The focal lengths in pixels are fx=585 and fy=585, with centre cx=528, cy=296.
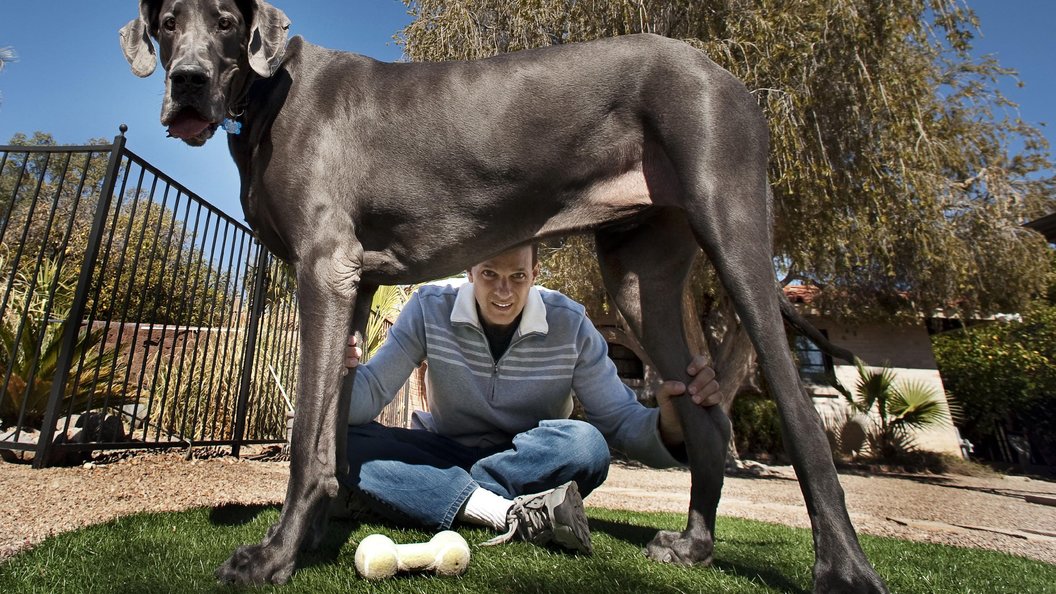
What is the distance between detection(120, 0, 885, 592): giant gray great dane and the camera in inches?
77.3

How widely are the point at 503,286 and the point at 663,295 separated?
895 mm

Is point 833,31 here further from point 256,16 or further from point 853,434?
point 853,434

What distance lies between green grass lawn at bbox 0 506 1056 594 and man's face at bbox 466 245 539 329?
110 cm

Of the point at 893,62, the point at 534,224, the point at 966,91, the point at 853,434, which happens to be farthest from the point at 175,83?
the point at 853,434

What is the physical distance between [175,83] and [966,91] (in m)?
14.1

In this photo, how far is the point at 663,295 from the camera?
8.36ft

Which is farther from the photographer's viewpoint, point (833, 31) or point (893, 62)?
point (893, 62)

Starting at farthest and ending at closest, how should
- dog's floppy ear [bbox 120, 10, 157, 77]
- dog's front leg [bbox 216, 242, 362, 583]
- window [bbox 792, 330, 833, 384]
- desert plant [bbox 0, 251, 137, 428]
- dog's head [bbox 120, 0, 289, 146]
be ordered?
window [bbox 792, 330, 833, 384] < desert plant [bbox 0, 251, 137, 428] < dog's floppy ear [bbox 120, 10, 157, 77] < dog's head [bbox 120, 0, 289, 146] < dog's front leg [bbox 216, 242, 362, 583]

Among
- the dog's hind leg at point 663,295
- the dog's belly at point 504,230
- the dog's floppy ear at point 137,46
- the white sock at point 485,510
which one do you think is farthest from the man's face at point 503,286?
the dog's floppy ear at point 137,46

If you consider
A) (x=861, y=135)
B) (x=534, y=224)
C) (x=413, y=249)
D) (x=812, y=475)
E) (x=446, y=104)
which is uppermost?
(x=861, y=135)

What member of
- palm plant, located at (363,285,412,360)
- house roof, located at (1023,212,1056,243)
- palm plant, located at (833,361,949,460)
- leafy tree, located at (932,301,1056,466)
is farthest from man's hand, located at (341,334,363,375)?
leafy tree, located at (932,301,1056,466)

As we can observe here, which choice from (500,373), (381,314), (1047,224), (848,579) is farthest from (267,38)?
(1047,224)

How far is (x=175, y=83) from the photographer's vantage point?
76.0 inches

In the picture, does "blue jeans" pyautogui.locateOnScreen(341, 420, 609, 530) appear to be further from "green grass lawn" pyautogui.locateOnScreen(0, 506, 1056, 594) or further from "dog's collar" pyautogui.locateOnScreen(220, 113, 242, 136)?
"dog's collar" pyautogui.locateOnScreen(220, 113, 242, 136)
